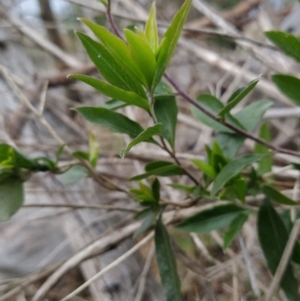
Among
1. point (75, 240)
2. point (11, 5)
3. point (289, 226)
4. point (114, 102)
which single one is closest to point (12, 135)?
point (75, 240)

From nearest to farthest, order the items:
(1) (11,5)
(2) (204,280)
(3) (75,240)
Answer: (2) (204,280) < (3) (75,240) < (1) (11,5)

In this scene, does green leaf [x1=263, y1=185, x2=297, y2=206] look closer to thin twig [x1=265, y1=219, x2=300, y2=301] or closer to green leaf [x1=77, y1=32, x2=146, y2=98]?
thin twig [x1=265, y1=219, x2=300, y2=301]

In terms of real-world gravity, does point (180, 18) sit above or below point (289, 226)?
above

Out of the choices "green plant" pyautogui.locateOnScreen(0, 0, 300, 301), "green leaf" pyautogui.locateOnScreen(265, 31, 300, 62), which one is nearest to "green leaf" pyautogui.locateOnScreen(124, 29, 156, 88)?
"green plant" pyautogui.locateOnScreen(0, 0, 300, 301)

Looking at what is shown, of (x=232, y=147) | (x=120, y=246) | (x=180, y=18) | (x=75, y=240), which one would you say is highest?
(x=180, y=18)

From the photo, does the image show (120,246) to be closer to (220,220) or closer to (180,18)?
(220,220)

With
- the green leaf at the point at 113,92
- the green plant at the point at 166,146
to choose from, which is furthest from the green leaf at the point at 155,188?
the green leaf at the point at 113,92

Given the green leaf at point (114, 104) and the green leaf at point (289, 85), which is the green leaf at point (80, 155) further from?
the green leaf at point (289, 85)
